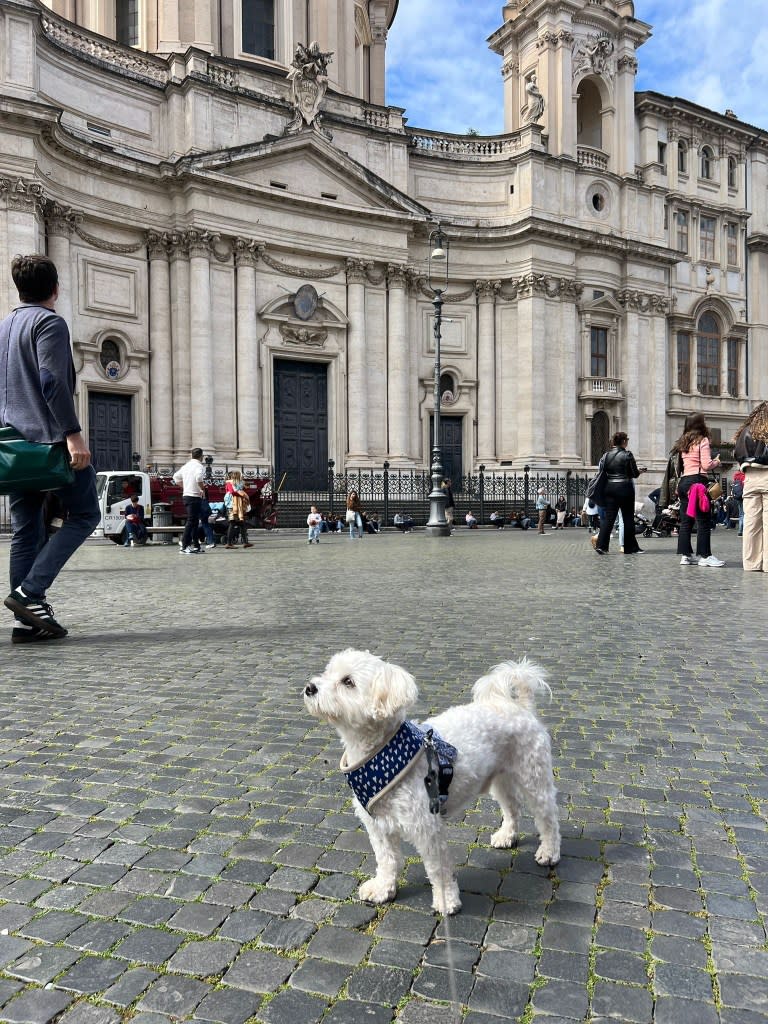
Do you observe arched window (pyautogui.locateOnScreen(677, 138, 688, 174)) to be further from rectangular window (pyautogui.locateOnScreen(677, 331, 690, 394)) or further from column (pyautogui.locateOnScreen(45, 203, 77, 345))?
column (pyautogui.locateOnScreen(45, 203, 77, 345))

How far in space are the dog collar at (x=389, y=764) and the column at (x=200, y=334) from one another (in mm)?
27236

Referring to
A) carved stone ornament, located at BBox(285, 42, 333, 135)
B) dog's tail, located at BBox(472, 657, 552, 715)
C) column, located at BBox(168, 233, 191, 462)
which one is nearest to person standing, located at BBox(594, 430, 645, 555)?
dog's tail, located at BBox(472, 657, 552, 715)

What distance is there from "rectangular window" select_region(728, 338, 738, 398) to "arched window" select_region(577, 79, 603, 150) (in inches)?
501

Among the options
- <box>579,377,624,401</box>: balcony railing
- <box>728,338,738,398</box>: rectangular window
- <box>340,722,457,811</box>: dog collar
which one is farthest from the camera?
<box>728,338,738,398</box>: rectangular window

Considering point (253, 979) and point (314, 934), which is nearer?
point (253, 979)

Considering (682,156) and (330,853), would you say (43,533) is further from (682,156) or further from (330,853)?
(682,156)

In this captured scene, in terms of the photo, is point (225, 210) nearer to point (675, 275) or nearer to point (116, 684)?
point (675, 275)

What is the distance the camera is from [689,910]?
2.30 meters

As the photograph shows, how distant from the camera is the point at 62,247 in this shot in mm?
26234

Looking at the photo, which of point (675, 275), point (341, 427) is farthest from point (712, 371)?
point (341, 427)

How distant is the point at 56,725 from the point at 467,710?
2443 mm

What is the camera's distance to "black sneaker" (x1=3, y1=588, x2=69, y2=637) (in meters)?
6.03

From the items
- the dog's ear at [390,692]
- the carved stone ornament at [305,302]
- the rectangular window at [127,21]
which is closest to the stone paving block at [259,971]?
the dog's ear at [390,692]

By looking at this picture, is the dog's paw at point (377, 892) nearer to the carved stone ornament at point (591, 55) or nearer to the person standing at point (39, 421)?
the person standing at point (39, 421)
